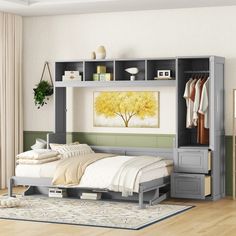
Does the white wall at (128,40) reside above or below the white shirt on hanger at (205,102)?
above

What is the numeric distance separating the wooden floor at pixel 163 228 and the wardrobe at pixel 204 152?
967 millimetres

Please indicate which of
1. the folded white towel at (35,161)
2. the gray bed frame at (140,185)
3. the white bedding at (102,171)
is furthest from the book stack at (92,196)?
the folded white towel at (35,161)

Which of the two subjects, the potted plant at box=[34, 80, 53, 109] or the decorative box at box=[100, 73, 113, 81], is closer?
the decorative box at box=[100, 73, 113, 81]

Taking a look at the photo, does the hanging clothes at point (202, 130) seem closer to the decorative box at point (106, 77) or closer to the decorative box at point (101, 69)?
the decorative box at point (106, 77)

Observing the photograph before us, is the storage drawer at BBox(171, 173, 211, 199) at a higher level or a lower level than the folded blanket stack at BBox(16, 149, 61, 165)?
lower

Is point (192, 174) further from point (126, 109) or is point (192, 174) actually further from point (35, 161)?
point (35, 161)

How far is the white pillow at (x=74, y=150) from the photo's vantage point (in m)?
8.96

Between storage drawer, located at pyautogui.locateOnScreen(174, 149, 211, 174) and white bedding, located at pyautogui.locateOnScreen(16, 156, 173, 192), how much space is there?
141 mm

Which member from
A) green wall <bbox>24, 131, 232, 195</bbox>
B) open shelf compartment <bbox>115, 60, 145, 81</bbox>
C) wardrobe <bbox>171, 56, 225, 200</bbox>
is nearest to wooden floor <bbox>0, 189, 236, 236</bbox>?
wardrobe <bbox>171, 56, 225, 200</bbox>

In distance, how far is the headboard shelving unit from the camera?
8547mm

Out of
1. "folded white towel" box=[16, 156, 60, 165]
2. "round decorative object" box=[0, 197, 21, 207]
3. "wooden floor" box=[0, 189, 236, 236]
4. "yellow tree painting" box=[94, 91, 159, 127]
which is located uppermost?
"yellow tree painting" box=[94, 91, 159, 127]

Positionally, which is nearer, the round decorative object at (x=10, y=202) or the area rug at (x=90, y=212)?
the area rug at (x=90, y=212)

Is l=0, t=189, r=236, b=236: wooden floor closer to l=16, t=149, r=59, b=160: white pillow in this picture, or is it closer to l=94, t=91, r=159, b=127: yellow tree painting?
l=16, t=149, r=59, b=160: white pillow

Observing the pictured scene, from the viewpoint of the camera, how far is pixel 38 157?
8.64 meters
